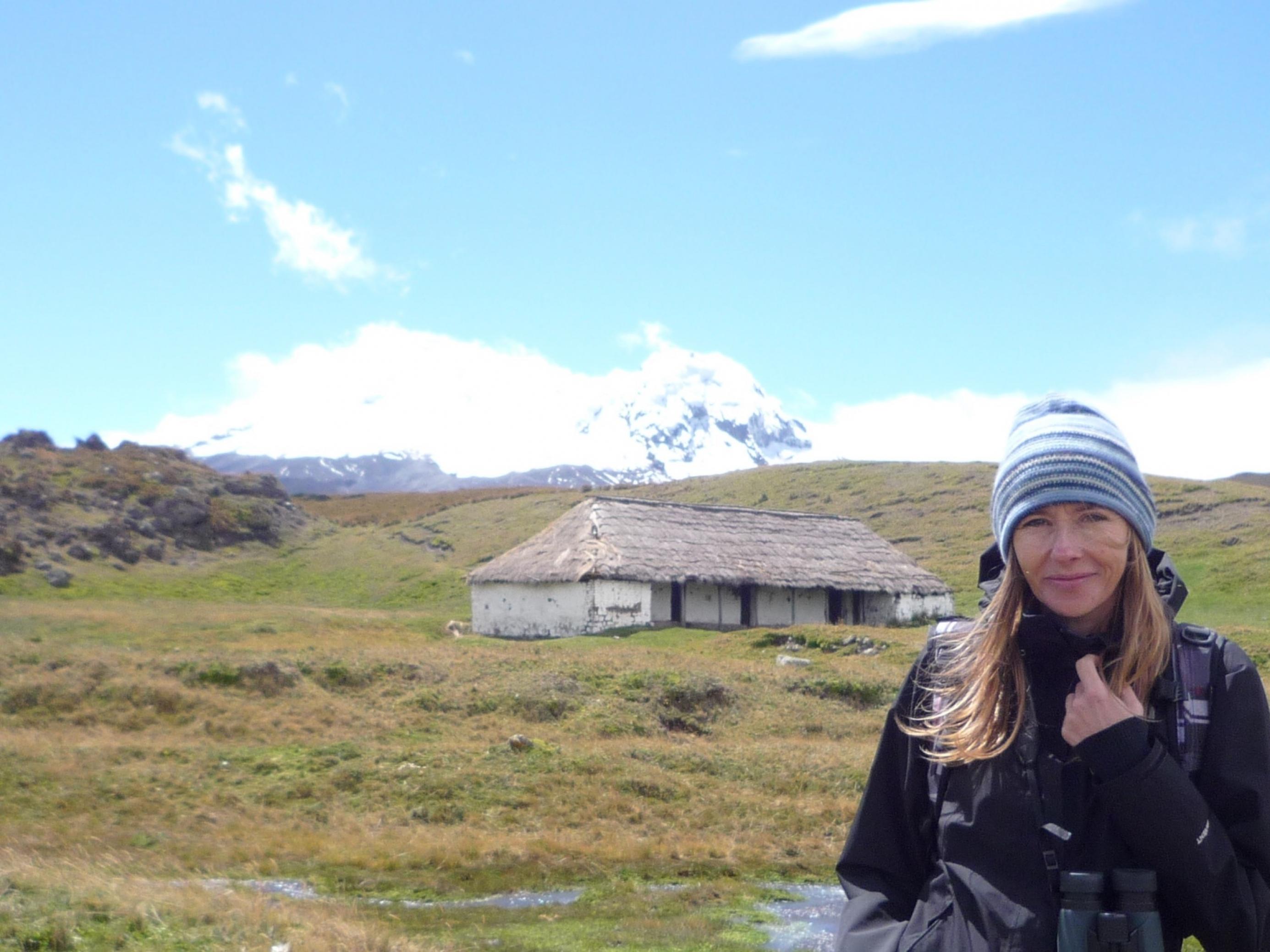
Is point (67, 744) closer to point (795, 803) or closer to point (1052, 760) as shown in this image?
point (795, 803)

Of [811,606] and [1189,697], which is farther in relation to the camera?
[811,606]

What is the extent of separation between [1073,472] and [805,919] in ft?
23.2

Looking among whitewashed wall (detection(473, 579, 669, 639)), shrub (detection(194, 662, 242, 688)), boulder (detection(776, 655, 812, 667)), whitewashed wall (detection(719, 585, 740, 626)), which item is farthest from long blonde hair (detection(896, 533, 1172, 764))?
whitewashed wall (detection(719, 585, 740, 626))

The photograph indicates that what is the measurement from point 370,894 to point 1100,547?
8085mm

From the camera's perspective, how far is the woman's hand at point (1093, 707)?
83.7 inches

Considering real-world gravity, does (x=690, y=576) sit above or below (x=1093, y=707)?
below

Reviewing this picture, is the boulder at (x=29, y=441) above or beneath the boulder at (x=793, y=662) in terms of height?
above

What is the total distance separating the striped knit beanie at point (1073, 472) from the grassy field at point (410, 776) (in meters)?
5.14

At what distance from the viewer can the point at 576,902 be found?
9070 millimetres

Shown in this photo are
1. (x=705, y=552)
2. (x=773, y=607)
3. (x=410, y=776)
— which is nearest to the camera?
(x=410, y=776)

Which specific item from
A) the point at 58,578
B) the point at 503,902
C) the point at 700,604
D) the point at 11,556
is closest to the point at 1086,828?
the point at 503,902

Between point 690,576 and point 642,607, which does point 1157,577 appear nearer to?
point 642,607

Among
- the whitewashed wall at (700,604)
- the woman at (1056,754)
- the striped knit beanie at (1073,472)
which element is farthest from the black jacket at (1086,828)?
the whitewashed wall at (700,604)

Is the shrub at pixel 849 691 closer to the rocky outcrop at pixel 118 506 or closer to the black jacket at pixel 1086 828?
the black jacket at pixel 1086 828
